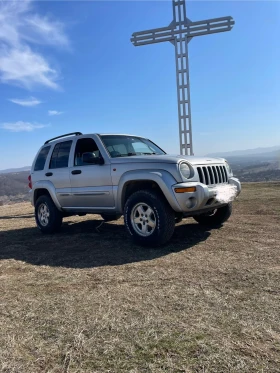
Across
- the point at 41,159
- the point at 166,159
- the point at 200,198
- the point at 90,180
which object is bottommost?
the point at 200,198

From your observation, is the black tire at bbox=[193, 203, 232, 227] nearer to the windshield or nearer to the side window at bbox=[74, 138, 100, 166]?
the windshield

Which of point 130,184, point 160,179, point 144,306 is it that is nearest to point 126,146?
point 130,184

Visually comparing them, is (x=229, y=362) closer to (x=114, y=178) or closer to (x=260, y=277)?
(x=260, y=277)

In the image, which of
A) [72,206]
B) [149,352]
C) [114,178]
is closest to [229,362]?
[149,352]

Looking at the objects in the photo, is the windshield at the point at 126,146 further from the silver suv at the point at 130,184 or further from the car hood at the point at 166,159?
the car hood at the point at 166,159

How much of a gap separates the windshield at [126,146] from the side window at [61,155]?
929 millimetres

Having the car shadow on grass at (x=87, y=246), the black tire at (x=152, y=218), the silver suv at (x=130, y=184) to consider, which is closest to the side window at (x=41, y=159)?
the silver suv at (x=130, y=184)

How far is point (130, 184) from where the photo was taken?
5.30 meters

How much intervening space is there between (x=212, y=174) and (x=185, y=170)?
0.67m

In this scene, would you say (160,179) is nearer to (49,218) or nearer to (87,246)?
(87,246)

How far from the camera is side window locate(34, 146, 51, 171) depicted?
23.2 ft

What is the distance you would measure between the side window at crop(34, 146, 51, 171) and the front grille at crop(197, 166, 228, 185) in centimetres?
361

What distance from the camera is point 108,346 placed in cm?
224

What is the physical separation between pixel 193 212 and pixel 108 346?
2.87m
